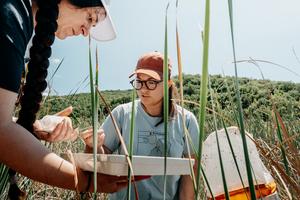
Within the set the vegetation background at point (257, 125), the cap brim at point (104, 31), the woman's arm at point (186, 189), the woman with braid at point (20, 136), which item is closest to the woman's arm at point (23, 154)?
the woman with braid at point (20, 136)

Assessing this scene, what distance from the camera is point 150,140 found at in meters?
2.14

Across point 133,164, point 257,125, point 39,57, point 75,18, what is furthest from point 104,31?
point 257,125

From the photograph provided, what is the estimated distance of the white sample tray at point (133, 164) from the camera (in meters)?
0.81

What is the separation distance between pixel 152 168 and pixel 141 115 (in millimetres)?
1396

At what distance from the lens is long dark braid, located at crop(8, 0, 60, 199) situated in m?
1.01

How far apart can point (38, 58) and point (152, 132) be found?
1197mm

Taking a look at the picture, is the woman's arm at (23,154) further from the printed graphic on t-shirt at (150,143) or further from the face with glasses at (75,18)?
Result: the printed graphic on t-shirt at (150,143)

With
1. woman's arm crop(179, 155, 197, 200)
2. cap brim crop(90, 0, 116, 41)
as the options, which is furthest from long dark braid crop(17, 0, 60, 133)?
woman's arm crop(179, 155, 197, 200)

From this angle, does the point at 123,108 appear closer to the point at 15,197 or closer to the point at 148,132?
the point at 148,132

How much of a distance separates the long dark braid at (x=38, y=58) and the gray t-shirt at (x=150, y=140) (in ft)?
3.62

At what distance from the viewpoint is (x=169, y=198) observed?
2.13m

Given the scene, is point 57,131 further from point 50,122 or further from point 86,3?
point 86,3

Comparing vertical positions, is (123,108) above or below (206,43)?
above

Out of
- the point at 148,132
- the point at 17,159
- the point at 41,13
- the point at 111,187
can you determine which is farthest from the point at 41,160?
the point at 148,132
